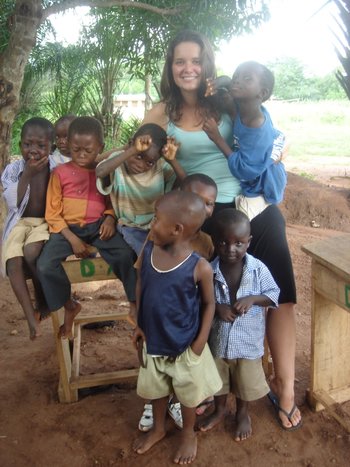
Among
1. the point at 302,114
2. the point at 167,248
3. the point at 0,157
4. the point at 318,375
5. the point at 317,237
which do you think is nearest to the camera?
the point at 167,248

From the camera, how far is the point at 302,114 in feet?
66.1

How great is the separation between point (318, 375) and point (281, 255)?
0.75 m

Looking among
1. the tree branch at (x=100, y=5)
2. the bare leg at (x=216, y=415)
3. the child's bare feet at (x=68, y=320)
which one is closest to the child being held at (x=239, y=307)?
the bare leg at (x=216, y=415)

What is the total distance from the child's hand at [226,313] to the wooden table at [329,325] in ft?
1.73

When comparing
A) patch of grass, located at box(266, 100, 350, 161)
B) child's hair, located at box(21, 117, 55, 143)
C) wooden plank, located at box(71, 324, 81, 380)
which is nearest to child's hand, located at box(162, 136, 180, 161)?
child's hair, located at box(21, 117, 55, 143)

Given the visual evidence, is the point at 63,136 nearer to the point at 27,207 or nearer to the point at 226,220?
the point at 27,207

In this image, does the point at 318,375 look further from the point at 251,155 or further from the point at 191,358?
the point at 251,155

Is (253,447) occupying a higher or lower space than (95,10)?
lower

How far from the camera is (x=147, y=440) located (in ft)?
7.91

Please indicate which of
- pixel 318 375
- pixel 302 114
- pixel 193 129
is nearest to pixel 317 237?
pixel 318 375

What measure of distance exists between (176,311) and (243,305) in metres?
0.34

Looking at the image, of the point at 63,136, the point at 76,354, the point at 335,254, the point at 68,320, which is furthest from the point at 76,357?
the point at 335,254

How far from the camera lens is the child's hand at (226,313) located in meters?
2.26

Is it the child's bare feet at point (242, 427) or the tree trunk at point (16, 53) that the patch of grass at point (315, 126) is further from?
the child's bare feet at point (242, 427)
